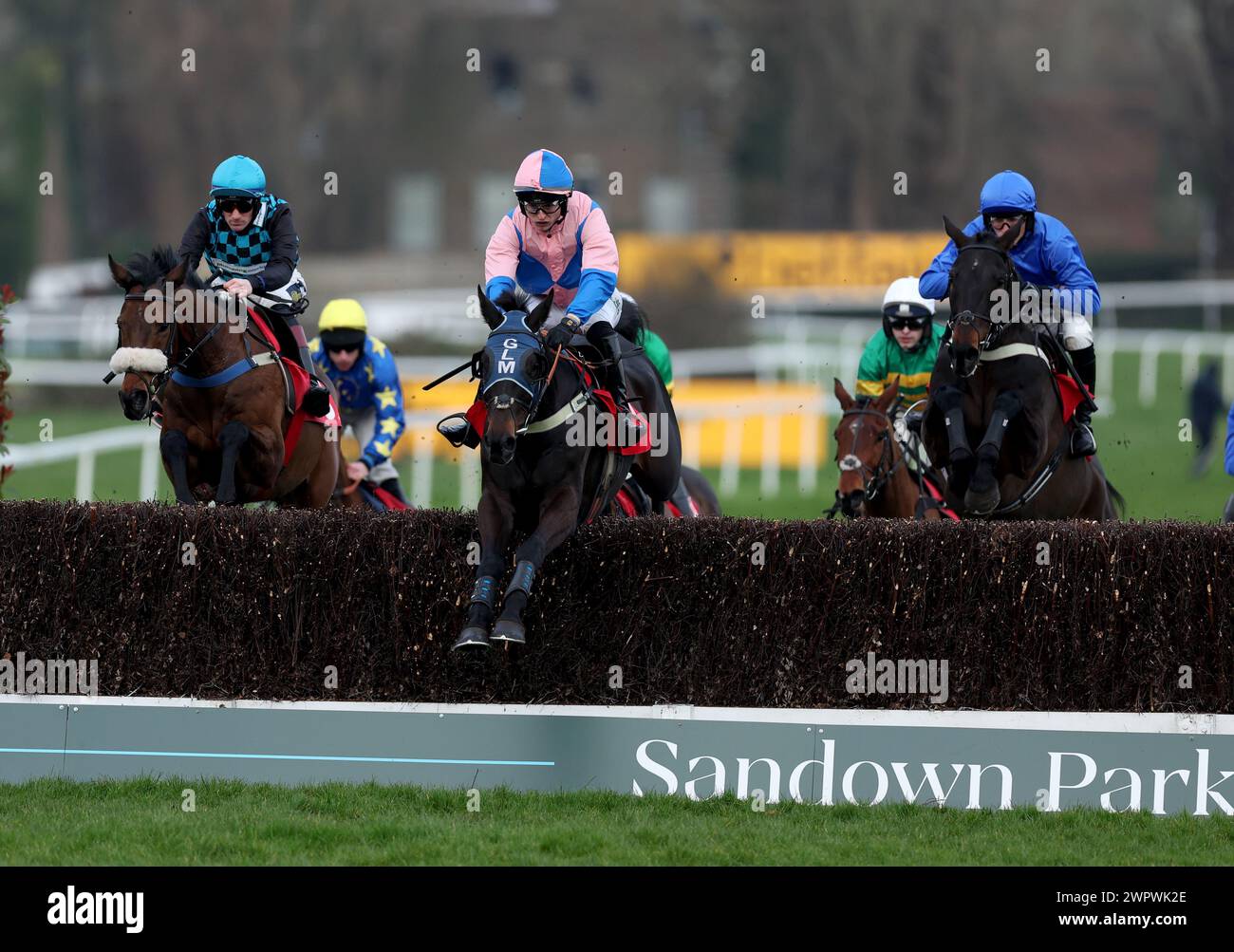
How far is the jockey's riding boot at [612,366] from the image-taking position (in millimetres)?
7383

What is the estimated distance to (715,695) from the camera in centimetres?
681

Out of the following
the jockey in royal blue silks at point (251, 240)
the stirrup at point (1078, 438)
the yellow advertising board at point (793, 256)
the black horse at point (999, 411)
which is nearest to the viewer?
the black horse at point (999, 411)

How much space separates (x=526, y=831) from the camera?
19.3ft

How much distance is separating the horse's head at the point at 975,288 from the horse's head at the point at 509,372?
1.83 meters

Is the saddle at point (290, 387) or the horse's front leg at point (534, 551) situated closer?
the horse's front leg at point (534, 551)

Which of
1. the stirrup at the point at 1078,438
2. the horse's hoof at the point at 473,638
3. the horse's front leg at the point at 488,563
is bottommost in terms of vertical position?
the horse's hoof at the point at 473,638

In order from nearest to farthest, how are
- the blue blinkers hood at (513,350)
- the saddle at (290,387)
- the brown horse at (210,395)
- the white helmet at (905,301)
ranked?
the blue blinkers hood at (513,350)
the brown horse at (210,395)
the saddle at (290,387)
the white helmet at (905,301)

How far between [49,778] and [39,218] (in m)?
34.5

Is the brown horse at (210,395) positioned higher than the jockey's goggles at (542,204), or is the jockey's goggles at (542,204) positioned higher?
the jockey's goggles at (542,204)

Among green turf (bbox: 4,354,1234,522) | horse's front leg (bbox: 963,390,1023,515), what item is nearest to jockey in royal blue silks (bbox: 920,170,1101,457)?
horse's front leg (bbox: 963,390,1023,515)

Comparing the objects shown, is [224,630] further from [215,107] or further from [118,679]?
[215,107]

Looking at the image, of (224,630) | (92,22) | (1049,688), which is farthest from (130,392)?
(92,22)

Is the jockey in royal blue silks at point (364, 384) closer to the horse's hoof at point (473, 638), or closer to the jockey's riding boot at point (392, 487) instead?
the jockey's riding boot at point (392, 487)

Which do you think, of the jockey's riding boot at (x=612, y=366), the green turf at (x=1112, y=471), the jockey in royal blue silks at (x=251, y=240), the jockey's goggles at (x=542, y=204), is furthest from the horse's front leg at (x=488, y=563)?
the green turf at (x=1112, y=471)
